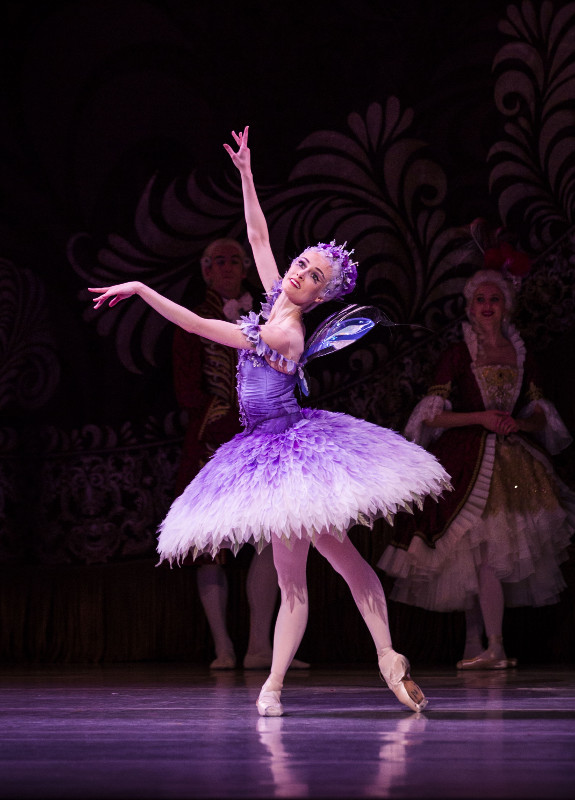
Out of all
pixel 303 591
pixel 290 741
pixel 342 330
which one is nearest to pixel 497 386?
pixel 342 330

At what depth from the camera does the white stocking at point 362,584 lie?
2.84 metres

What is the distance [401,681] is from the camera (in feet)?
9.00

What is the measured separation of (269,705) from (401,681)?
0.93 ft

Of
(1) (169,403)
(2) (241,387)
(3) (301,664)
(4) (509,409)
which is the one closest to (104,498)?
(1) (169,403)

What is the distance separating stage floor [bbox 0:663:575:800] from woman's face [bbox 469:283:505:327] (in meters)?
1.39

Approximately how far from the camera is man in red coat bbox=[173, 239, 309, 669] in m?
4.64

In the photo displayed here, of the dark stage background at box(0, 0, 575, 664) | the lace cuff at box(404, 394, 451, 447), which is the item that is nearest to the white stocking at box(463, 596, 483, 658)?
the dark stage background at box(0, 0, 575, 664)

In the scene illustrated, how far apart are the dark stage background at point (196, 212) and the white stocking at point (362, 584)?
2019mm

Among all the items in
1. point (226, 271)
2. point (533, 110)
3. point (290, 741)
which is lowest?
point (290, 741)

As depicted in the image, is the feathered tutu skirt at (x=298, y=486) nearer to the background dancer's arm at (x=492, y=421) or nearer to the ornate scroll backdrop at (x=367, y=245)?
the background dancer's arm at (x=492, y=421)

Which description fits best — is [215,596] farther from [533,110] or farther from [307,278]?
[533,110]

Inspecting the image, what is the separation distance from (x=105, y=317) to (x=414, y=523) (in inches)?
61.5

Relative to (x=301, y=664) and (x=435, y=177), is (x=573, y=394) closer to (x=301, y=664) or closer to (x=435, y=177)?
(x=435, y=177)

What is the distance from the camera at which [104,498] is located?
512 cm
